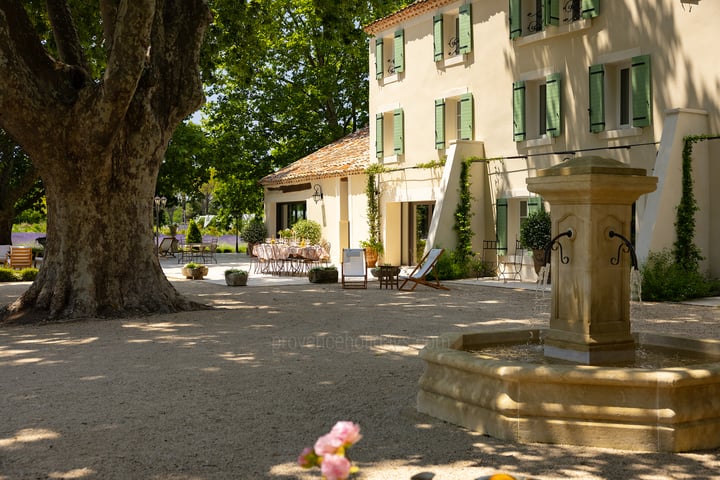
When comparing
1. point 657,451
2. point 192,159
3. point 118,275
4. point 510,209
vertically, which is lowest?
point 657,451

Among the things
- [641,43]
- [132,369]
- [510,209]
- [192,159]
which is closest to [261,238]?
[192,159]

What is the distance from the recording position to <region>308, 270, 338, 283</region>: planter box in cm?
1731

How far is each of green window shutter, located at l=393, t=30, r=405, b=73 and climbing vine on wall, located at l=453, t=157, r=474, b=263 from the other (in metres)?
4.39

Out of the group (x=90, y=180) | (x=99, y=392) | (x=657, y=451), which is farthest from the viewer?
(x=90, y=180)

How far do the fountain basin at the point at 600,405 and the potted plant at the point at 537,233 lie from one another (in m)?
11.5

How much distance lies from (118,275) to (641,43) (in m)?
10.7

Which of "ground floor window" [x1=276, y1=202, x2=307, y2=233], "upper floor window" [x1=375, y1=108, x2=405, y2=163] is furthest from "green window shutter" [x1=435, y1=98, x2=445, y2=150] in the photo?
"ground floor window" [x1=276, y1=202, x2=307, y2=233]

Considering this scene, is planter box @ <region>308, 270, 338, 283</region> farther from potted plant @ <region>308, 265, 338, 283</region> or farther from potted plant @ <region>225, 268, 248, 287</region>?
potted plant @ <region>225, 268, 248, 287</region>

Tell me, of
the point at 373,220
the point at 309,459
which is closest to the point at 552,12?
the point at 373,220

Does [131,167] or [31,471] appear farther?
[131,167]

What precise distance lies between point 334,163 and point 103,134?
14.8 metres

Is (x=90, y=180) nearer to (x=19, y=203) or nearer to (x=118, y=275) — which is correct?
(x=118, y=275)

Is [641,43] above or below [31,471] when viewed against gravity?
above

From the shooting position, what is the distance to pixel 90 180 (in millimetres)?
10828
